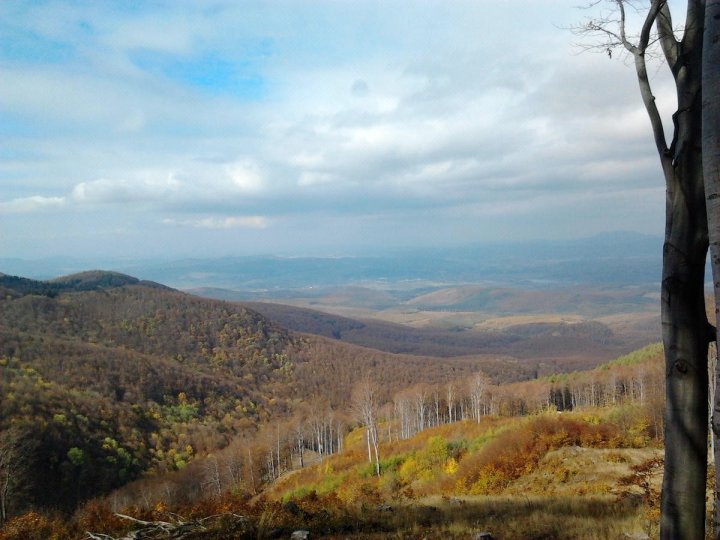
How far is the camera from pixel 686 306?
373 cm

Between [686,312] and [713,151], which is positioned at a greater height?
[713,151]

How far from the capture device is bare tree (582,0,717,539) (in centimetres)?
363

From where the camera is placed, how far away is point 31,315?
89625 mm

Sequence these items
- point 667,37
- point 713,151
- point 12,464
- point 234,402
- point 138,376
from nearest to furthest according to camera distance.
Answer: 1. point 713,151
2. point 667,37
3. point 12,464
4. point 138,376
5. point 234,402

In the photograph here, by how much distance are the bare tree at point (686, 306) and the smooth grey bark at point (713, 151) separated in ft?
2.95

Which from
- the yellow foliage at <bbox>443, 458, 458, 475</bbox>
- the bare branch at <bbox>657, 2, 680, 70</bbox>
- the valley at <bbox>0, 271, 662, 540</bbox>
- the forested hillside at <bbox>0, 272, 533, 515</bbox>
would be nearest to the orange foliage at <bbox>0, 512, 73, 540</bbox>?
the valley at <bbox>0, 271, 662, 540</bbox>

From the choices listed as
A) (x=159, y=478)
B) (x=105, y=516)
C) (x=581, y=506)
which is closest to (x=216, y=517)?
(x=105, y=516)

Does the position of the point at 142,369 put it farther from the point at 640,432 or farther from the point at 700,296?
the point at 700,296

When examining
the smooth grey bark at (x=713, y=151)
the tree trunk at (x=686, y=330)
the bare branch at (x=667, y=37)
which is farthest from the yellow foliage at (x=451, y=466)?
the bare branch at (x=667, y=37)

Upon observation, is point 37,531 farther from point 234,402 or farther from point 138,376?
point 234,402

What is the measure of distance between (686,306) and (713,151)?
143 centimetres

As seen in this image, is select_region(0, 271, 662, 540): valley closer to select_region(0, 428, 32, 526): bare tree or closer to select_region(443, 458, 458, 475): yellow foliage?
select_region(0, 428, 32, 526): bare tree

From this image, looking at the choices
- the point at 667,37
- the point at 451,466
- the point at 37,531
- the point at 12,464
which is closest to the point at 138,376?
the point at 12,464

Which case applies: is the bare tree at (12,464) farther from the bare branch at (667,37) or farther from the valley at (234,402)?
the bare branch at (667,37)
